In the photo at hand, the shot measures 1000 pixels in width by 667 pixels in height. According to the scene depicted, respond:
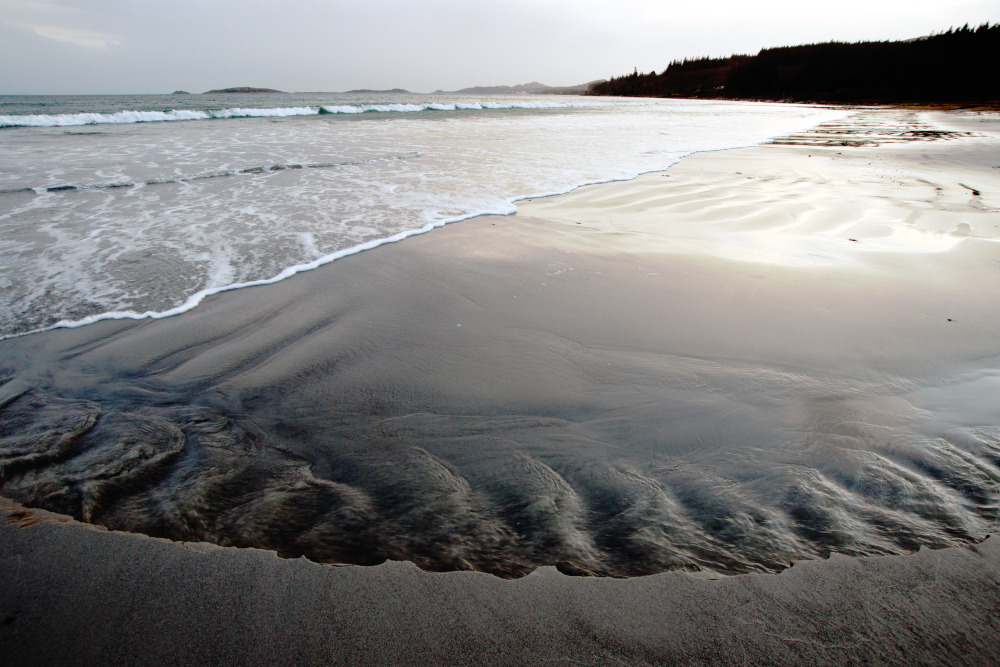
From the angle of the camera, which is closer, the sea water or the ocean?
the ocean

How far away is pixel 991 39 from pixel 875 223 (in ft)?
208

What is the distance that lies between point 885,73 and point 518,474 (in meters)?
69.6

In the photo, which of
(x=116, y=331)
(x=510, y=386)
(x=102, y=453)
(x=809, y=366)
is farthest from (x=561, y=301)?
(x=116, y=331)

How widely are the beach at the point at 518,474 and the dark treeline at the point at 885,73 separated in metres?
55.2

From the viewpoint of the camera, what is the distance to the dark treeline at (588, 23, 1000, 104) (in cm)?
4219

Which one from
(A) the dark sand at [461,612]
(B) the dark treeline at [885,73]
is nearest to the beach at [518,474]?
(A) the dark sand at [461,612]

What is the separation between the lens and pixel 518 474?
56.9 inches

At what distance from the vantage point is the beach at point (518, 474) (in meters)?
1.00

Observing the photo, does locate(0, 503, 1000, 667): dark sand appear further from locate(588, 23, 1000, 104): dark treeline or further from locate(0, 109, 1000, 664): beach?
locate(588, 23, 1000, 104): dark treeline

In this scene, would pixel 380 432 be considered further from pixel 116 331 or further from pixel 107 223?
→ pixel 107 223

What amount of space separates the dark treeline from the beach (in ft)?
181

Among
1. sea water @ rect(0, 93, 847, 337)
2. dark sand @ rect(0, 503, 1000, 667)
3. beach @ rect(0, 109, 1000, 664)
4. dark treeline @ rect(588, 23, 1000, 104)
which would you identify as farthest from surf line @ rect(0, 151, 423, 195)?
dark treeline @ rect(588, 23, 1000, 104)

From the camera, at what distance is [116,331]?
237 centimetres

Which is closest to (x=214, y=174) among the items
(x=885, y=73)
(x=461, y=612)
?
(x=461, y=612)
